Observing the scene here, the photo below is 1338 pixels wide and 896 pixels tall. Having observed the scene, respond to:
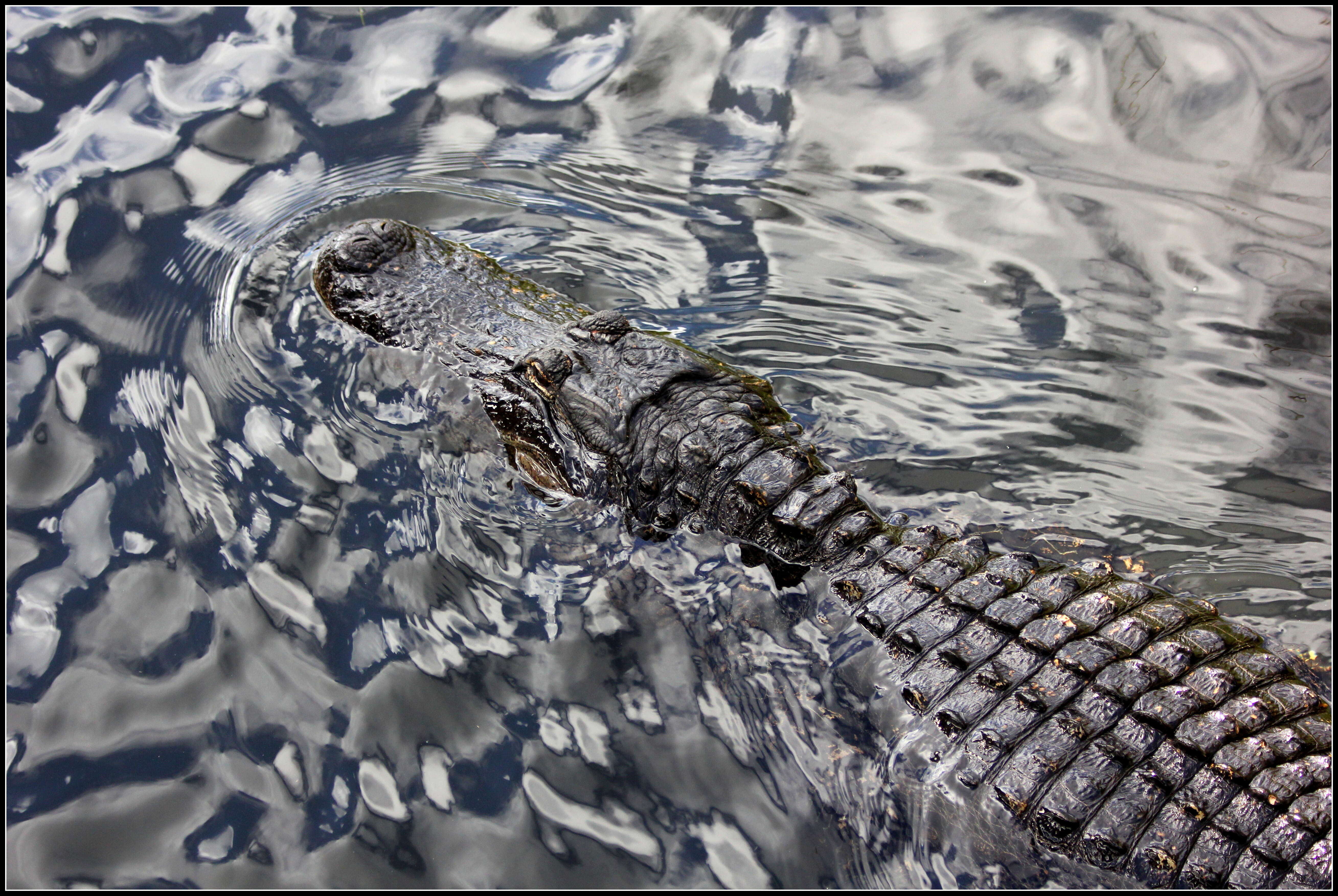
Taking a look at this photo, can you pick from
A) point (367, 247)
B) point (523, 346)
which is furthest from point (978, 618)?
point (367, 247)

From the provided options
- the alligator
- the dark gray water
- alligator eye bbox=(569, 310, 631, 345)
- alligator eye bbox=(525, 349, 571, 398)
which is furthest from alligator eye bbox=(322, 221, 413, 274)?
alligator eye bbox=(569, 310, 631, 345)

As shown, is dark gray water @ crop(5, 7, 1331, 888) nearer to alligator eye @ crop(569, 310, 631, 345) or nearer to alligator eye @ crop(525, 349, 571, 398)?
alligator eye @ crop(525, 349, 571, 398)

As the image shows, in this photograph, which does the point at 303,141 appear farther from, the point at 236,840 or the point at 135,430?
the point at 236,840

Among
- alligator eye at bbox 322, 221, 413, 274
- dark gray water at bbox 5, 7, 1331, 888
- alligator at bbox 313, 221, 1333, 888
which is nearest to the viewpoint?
alligator at bbox 313, 221, 1333, 888

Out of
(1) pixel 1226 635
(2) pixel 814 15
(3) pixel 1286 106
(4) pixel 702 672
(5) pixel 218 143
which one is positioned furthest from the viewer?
(2) pixel 814 15

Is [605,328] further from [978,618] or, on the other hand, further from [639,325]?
[978,618]

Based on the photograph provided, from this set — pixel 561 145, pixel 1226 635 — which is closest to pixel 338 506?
pixel 561 145

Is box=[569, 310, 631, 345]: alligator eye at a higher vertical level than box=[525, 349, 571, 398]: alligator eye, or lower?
higher
